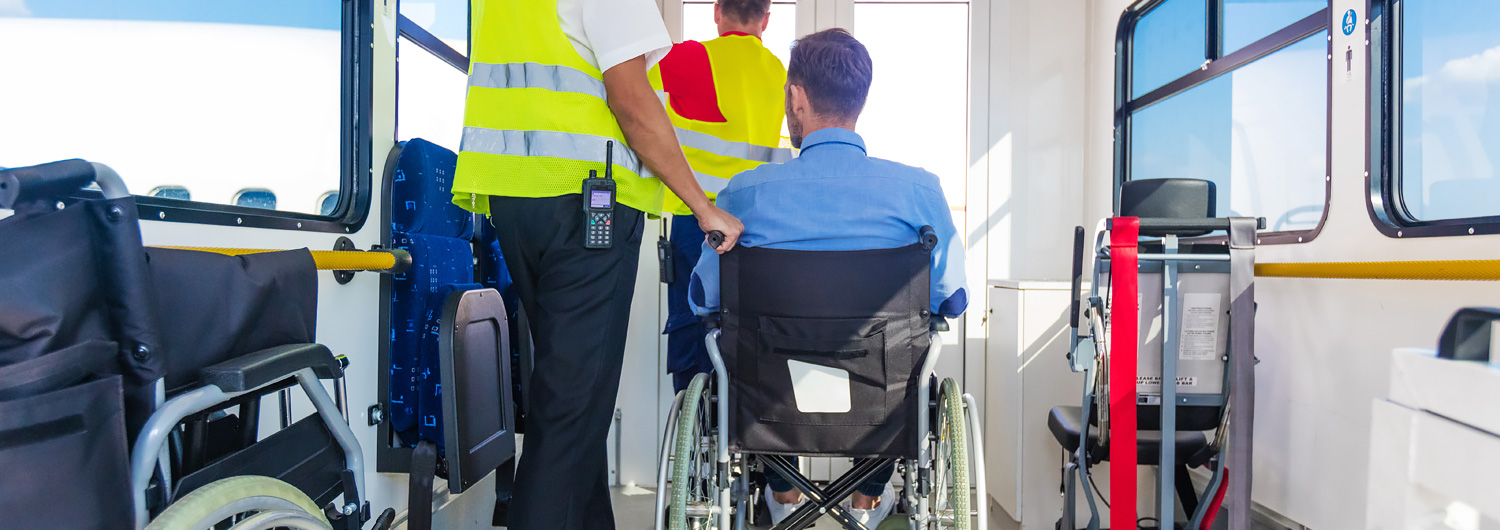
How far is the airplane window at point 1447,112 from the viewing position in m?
1.73

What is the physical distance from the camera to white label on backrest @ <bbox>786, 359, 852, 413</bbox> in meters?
1.48

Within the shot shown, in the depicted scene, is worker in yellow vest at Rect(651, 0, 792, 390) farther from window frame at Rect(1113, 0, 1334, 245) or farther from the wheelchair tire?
window frame at Rect(1113, 0, 1334, 245)

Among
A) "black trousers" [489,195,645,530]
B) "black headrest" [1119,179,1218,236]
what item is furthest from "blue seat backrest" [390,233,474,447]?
"black headrest" [1119,179,1218,236]

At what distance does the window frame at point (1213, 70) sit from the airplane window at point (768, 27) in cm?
138

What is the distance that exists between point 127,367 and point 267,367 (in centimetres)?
19

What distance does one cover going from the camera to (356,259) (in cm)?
173

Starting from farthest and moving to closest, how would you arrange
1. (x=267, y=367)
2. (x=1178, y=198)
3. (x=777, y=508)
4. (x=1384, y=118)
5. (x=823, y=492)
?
1. (x=1178, y=198)
2. (x=777, y=508)
3. (x=1384, y=118)
4. (x=823, y=492)
5. (x=267, y=367)

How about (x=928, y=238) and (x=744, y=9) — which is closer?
(x=928, y=238)

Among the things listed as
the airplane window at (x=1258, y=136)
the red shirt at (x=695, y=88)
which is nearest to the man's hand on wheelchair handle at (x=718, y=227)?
the red shirt at (x=695, y=88)

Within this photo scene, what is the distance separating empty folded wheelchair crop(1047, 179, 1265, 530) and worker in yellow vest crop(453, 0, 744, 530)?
1007 mm

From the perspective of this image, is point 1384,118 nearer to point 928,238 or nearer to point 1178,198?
point 1178,198

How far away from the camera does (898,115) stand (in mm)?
3232

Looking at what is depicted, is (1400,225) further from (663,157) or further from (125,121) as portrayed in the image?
(125,121)

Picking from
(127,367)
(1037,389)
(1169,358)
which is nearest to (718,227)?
(127,367)
